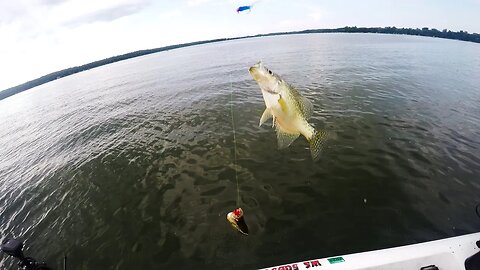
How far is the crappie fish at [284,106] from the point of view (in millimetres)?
3615

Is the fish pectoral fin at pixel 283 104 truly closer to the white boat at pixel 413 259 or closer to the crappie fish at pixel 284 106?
the crappie fish at pixel 284 106

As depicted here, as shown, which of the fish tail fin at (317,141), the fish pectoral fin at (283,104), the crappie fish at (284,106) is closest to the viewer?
the crappie fish at (284,106)

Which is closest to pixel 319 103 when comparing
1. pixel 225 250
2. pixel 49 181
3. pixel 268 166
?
pixel 268 166

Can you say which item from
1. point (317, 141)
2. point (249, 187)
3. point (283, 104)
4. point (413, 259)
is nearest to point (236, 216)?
point (317, 141)

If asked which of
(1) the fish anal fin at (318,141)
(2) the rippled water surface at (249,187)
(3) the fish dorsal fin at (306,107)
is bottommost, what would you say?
(2) the rippled water surface at (249,187)

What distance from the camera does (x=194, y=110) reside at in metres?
24.0

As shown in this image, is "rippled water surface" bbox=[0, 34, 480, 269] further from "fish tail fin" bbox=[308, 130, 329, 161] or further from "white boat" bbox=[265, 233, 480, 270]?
"fish tail fin" bbox=[308, 130, 329, 161]

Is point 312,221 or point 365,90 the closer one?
point 312,221

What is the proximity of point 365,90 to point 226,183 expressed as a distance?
1866 centimetres

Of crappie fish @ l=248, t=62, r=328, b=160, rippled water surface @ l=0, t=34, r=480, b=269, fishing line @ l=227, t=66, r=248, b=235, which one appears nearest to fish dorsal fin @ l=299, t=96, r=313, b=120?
crappie fish @ l=248, t=62, r=328, b=160

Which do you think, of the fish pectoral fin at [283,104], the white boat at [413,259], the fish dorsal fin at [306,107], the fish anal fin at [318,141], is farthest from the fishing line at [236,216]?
the fish pectoral fin at [283,104]

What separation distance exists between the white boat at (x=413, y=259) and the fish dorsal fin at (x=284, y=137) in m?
3.29

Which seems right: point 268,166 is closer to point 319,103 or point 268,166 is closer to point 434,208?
point 434,208

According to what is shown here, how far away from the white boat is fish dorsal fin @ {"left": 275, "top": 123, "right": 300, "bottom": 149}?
10.8ft
